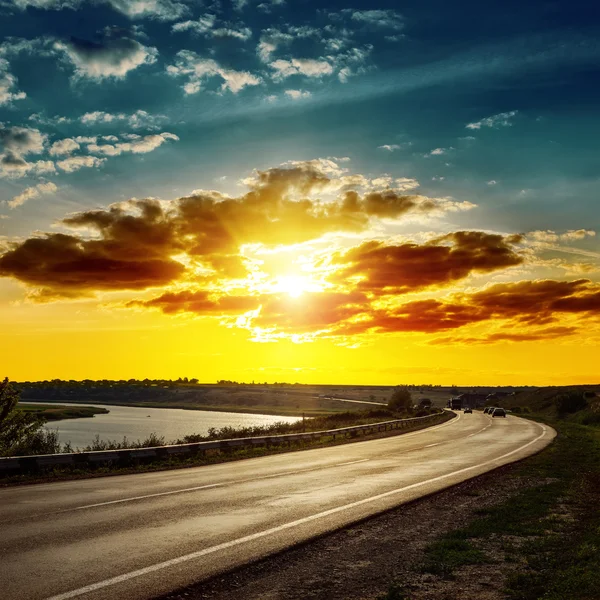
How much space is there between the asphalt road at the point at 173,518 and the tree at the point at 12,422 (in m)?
15.1

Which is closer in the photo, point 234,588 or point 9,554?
point 234,588

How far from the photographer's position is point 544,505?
40.7 ft

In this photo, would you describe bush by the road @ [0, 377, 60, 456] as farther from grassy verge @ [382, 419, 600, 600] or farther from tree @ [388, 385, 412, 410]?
tree @ [388, 385, 412, 410]

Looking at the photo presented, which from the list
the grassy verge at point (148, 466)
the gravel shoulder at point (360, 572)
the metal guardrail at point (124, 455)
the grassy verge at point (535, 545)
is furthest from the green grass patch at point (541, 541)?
the metal guardrail at point (124, 455)

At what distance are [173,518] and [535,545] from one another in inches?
223

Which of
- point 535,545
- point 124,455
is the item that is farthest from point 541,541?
point 124,455

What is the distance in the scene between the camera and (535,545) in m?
8.78

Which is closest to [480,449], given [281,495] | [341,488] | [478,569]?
[341,488]

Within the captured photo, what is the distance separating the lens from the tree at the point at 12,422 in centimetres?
2967

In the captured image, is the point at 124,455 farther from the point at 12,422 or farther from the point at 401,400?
the point at 401,400

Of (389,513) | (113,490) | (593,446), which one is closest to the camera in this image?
(389,513)

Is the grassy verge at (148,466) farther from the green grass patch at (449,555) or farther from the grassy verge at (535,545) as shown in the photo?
the green grass patch at (449,555)

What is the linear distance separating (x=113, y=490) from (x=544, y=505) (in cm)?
929

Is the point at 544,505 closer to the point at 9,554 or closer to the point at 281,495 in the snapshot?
the point at 281,495
